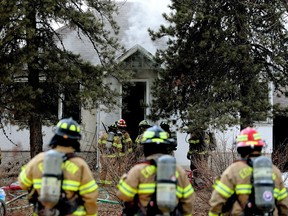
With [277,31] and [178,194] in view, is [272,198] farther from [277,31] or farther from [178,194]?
[277,31]

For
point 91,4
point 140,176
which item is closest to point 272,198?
point 140,176

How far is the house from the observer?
631 inches

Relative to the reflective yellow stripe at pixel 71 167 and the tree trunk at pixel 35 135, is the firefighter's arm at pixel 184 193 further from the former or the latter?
the tree trunk at pixel 35 135

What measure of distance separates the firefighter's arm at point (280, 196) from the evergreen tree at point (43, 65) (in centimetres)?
761

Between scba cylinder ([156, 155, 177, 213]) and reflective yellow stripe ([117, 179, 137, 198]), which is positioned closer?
scba cylinder ([156, 155, 177, 213])

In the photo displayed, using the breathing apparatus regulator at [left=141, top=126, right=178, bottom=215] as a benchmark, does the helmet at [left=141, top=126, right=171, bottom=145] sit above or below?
above

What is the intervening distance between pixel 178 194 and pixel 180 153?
11607 millimetres

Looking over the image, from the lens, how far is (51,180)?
4480 millimetres

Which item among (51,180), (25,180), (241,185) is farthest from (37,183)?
(241,185)

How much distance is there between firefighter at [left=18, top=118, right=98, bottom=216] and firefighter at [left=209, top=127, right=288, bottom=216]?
48.8 inches

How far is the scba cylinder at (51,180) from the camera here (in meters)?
4.47

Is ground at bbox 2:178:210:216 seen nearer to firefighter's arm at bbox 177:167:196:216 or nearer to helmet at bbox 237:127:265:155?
firefighter's arm at bbox 177:167:196:216

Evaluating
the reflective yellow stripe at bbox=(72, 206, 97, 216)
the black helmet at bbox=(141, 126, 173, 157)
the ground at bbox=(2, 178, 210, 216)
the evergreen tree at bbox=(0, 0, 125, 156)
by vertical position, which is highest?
the evergreen tree at bbox=(0, 0, 125, 156)

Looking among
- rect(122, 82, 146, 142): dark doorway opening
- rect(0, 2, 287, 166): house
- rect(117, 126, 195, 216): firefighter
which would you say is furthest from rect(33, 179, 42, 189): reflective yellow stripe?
rect(122, 82, 146, 142): dark doorway opening
